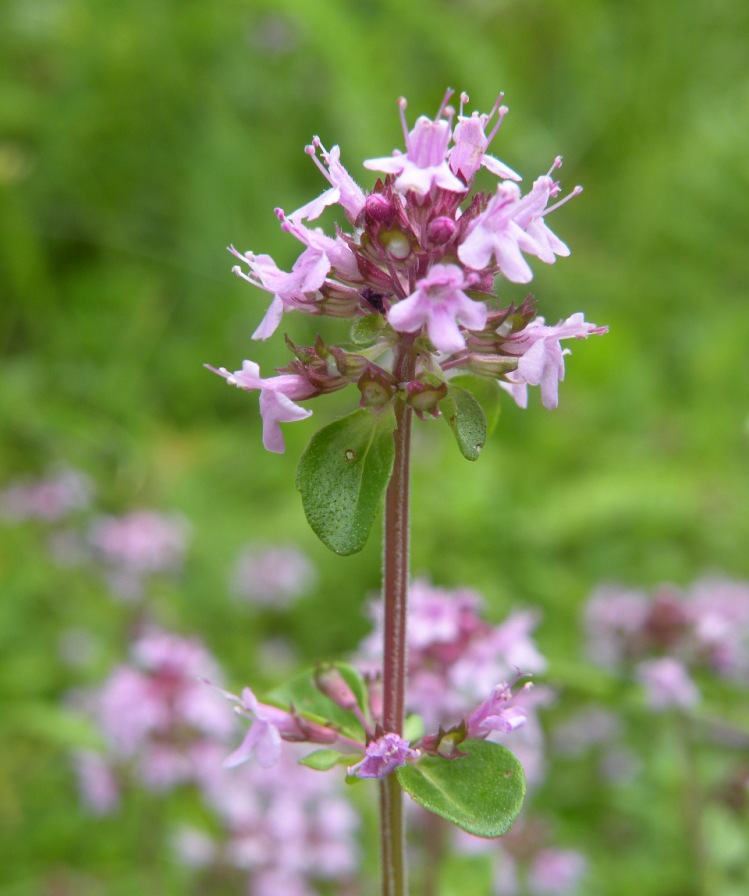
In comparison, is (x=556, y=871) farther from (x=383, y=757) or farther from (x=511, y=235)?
(x=511, y=235)

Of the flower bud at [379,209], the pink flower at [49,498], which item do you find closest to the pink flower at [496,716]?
the flower bud at [379,209]

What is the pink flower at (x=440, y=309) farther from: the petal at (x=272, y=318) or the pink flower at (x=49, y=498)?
the pink flower at (x=49, y=498)

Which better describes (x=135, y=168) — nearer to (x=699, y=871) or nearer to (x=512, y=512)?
(x=512, y=512)

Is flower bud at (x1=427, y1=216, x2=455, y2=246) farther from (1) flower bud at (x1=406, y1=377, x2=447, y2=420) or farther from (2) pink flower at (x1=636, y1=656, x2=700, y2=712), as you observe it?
(2) pink flower at (x1=636, y1=656, x2=700, y2=712)

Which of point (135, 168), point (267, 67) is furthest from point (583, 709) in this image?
point (267, 67)

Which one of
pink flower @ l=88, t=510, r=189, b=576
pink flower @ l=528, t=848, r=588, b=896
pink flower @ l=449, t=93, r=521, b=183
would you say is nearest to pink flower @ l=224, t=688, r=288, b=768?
pink flower @ l=449, t=93, r=521, b=183

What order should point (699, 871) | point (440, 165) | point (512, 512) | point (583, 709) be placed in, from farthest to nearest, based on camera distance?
point (512, 512) < point (583, 709) < point (699, 871) < point (440, 165)
